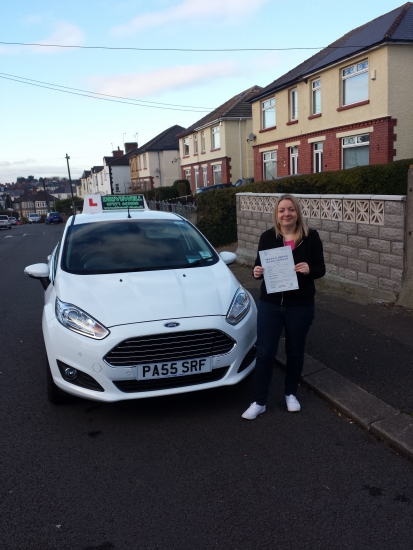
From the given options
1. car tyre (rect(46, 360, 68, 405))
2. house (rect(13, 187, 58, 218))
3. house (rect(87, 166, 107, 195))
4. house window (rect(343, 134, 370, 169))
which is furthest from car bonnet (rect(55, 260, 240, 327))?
house (rect(13, 187, 58, 218))

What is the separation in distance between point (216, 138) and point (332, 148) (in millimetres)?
16520

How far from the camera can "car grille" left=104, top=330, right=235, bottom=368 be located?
384 centimetres

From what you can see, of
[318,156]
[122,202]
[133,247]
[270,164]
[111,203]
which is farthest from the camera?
[270,164]

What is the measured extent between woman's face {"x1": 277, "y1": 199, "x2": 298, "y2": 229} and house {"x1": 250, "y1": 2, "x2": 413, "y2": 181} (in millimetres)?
18127

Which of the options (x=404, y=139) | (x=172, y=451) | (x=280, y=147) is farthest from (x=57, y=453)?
(x=280, y=147)

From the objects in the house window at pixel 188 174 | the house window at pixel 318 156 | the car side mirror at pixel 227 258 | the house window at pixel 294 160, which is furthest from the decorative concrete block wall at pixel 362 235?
the house window at pixel 188 174

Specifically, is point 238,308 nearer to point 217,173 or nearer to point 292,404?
point 292,404

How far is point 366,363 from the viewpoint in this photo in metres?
5.02

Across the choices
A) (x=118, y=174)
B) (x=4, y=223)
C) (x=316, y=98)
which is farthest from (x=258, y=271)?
(x=118, y=174)

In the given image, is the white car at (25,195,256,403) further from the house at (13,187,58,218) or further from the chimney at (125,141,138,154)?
the house at (13,187,58,218)

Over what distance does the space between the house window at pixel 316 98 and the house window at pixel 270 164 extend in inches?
A: 189

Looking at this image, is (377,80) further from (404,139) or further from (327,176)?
(327,176)

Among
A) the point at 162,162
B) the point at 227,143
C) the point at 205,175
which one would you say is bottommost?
the point at 205,175

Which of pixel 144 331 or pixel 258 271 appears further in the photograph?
pixel 258 271
